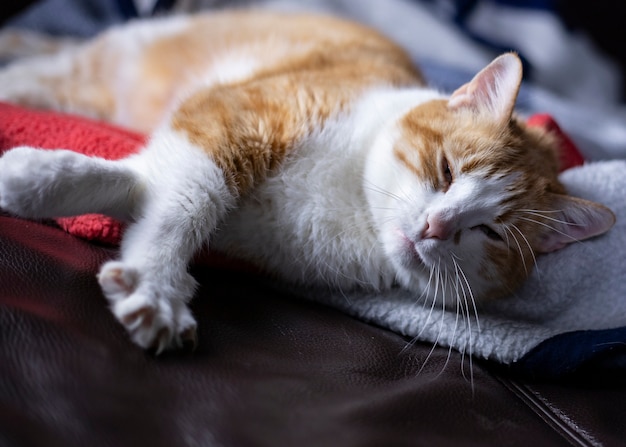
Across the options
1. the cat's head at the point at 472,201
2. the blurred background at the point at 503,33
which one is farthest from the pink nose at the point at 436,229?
the blurred background at the point at 503,33

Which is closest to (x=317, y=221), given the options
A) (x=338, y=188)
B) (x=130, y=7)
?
(x=338, y=188)

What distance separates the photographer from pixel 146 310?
3.03 feet

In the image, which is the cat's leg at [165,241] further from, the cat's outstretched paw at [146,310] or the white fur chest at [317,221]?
the white fur chest at [317,221]

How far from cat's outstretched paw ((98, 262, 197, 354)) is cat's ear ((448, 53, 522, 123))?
0.84 metres

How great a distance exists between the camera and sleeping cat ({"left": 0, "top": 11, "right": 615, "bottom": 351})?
1.10 metres

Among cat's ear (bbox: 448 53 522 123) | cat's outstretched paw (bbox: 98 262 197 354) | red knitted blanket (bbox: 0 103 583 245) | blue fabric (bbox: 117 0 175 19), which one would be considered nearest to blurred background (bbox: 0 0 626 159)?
blue fabric (bbox: 117 0 175 19)

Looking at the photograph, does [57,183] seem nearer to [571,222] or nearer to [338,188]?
[338,188]

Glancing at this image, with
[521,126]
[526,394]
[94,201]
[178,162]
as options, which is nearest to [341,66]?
[521,126]

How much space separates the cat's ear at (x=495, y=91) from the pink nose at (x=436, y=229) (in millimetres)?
324

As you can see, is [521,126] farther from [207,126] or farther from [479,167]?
[207,126]

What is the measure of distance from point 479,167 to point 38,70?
1601mm

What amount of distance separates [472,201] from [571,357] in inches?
14.8

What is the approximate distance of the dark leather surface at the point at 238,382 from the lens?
0.77 meters

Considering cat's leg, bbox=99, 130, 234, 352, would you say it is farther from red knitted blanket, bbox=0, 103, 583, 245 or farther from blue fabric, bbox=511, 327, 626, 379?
blue fabric, bbox=511, 327, 626, 379
